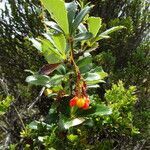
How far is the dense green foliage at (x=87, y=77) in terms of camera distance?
194cm

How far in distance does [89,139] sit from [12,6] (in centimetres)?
435

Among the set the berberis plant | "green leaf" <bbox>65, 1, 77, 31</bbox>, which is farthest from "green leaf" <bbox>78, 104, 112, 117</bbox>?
"green leaf" <bbox>65, 1, 77, 31</bbox>

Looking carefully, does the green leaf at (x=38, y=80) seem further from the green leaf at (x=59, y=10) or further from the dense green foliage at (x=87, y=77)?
the green leaf at (x=59, y=10)

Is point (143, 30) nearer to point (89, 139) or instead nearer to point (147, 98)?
point (147, 98)

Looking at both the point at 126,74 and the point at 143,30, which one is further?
the point at 143,30

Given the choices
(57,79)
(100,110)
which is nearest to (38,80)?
(57,79)

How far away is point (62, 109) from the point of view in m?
1.95

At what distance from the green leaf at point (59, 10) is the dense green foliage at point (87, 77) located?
126 millimetres

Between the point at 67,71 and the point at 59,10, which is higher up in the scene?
the point at 59,10

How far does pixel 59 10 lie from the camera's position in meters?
1.61

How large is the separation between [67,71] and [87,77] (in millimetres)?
111

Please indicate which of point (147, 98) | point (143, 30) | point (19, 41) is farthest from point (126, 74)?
point (19, 41)

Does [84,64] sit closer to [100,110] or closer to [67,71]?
[67,71]

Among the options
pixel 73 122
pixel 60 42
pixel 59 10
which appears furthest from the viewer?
pixel 73 122
